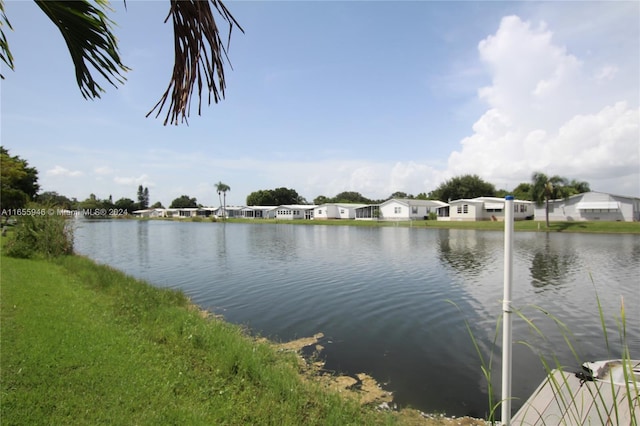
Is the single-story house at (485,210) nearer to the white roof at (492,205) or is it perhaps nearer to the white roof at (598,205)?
the white roof at (492,205)

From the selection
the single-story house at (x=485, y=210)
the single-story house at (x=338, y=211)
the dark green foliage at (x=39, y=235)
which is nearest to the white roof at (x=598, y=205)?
the single-story house at (x=485, y=210)

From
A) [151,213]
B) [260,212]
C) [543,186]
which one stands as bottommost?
[260,212]

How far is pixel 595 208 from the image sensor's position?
1658 inches

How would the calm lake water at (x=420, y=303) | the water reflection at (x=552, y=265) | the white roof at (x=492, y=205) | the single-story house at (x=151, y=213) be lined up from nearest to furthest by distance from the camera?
the calm lake water at (x=420, y=303)
the water reflection at (x=552, y=265)
the white roof at (x=492, y=205)
the single-story house at (x=151, y=213)

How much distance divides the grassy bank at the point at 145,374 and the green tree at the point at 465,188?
217 feet

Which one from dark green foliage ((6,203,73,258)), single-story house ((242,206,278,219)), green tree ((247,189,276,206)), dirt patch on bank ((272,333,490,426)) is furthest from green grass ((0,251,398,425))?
green tree ((247,189,276,206))

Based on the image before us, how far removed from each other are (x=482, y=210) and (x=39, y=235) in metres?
51.2

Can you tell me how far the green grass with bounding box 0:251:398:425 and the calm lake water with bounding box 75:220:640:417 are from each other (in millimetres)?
1589

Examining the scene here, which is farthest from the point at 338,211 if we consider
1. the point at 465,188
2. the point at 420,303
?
the point at 420,303

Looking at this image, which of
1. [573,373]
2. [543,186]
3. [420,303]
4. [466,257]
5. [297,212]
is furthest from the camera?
[297,212]

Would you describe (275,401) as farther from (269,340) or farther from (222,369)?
(269,340)

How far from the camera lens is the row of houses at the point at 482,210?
4150 centimetres

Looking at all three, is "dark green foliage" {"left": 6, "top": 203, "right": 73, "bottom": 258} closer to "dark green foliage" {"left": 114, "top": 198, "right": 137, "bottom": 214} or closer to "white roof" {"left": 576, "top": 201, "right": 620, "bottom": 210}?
"white roof" {"left": 576, "top": 201, "right": 620, "bottom": 210}

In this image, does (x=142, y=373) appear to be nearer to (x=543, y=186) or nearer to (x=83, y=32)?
(x=83, y=32)
